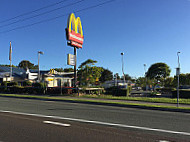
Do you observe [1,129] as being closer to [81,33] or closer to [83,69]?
[81,33]

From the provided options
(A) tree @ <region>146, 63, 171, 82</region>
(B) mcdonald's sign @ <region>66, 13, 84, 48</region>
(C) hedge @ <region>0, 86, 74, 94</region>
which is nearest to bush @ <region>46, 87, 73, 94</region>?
(C) hedge @ <region>0, 86, 74, 94</region>

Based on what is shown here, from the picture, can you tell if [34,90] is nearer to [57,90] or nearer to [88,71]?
[57,90]

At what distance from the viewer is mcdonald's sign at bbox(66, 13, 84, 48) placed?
933 inches

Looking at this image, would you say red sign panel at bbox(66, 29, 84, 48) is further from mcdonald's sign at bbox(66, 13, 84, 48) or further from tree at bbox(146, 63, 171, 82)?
tree at bbox(146, 63, 171, 82)

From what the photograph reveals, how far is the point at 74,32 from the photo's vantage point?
24.8 m

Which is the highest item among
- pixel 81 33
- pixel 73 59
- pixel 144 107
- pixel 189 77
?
pixel 81 33

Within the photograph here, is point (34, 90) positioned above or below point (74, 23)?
below

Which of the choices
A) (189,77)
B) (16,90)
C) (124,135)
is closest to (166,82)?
(189,77)

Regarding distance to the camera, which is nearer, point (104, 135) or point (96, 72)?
point (104, 135)

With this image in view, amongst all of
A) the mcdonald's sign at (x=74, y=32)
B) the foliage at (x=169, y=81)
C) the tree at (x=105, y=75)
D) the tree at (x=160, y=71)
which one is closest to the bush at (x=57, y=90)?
the mcdonald's sign at (x=74, y=32)

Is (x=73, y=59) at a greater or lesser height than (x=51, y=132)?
greater

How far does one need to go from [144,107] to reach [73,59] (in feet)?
46.7

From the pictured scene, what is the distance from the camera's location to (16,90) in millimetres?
27484

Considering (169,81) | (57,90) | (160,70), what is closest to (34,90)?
(57,90)
